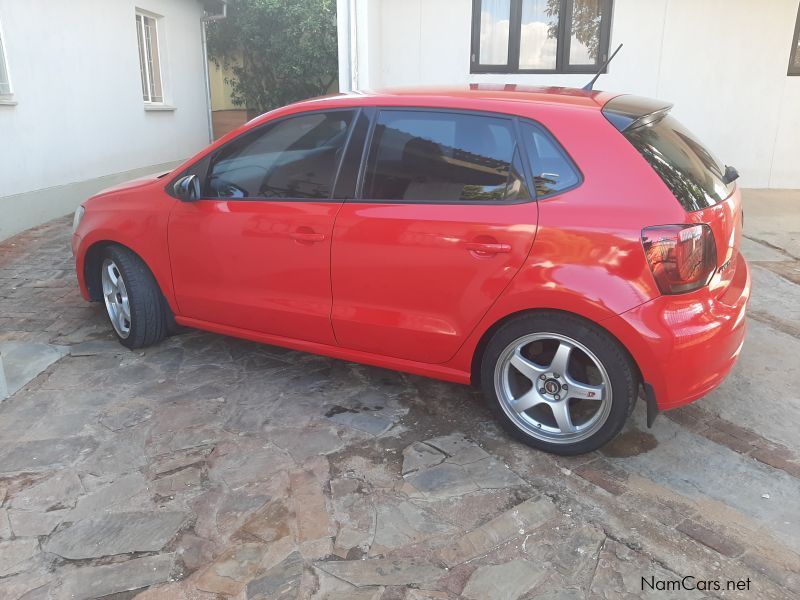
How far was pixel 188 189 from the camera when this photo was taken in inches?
154

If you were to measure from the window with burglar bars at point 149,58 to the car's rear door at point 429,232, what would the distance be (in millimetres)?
8930

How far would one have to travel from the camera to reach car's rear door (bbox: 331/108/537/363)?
3.07 metres

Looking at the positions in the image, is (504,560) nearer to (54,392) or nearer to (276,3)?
(54,392)

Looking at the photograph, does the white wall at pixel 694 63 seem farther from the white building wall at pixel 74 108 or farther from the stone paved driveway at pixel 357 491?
the stone paved driveway at pixel 357 491

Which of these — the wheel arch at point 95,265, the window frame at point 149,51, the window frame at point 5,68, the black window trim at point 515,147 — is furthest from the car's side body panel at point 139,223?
the window frame at point 149,51

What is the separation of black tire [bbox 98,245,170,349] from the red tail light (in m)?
3.07

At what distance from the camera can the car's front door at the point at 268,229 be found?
355cm

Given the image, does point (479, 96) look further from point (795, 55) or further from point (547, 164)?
point (795, 55)

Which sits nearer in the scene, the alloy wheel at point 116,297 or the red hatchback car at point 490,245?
the red hatchback car at point 490,245

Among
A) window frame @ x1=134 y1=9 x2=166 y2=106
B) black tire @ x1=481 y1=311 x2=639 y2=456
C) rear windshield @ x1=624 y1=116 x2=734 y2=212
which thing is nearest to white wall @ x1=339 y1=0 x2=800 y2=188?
window frame @ x1=134 y1=9 x2=166 y2=106

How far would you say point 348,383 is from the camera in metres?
4.02

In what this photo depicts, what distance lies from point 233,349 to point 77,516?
1812 millimetres

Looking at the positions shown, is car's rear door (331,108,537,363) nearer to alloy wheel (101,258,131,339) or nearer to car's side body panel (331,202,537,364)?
car's side body panel (331,202,537,364)

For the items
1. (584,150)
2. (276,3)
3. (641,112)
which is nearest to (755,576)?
(584,150)
